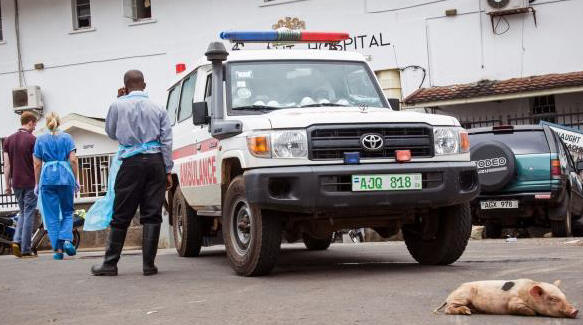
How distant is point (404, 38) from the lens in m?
22.3

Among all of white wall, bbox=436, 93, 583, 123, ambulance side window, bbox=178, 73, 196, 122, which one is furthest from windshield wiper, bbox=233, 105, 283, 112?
white wall, bbox=436, 93, 583, 123

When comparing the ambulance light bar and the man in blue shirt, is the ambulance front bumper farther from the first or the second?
the ambulance light bar

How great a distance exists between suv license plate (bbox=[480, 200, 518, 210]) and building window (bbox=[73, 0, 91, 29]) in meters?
16.8

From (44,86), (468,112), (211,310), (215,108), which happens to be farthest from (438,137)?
(44,86)

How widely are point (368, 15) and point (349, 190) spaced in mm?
16082

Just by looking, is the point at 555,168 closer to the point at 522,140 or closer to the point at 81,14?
the point at 522,140

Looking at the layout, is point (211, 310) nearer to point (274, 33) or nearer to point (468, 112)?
point (274, 33)

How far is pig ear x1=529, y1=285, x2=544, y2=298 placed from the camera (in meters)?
4.96

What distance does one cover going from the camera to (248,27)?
78.8 feet

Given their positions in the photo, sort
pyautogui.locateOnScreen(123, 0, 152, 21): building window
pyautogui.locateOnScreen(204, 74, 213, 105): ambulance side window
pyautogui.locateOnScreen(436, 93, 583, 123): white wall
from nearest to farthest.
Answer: pyautogui.locateOnScreen(204, 74, 213, 105): ambulance side window → pyautogui.locateOnScreen(436, 93, 583, 123): white wall → pyautogui.locateOnScreen(123, 0, 152, 21): building window

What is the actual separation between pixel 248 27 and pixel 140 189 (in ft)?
53.9

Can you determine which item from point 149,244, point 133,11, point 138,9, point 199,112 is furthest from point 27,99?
point 149,244

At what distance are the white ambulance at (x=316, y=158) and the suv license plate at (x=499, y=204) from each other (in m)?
4.84

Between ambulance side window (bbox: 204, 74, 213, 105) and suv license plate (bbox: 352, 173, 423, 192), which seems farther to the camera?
ambulance side window (bbox: 204, 74, 213, 105)
